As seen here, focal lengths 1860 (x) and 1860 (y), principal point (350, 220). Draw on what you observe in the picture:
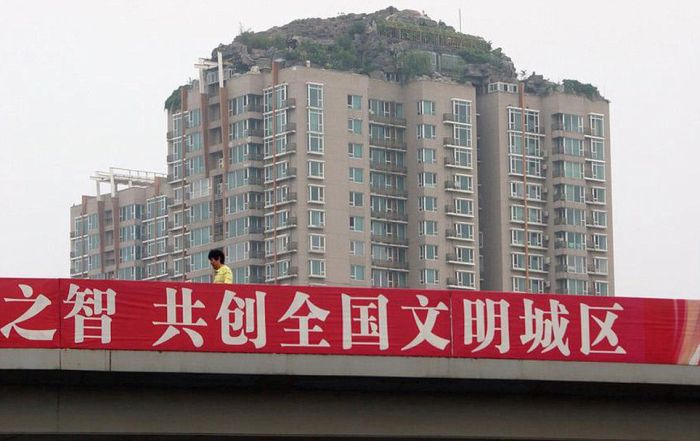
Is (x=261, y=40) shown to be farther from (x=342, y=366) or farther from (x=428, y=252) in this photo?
(x=342, y=366)

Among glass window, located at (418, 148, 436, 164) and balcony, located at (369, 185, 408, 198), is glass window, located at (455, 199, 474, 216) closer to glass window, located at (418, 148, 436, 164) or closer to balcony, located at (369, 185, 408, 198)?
glass window, located at (418, 148, 436, 164)

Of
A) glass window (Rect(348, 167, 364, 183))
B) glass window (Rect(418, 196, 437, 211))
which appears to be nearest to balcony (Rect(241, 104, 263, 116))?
glass window (Rect(348, 167, 364, 183))

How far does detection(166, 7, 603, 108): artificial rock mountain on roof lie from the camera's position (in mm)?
159000

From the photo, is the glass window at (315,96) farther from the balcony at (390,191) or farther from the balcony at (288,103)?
the balcony at (390,191)

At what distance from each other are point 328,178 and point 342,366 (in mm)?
125877

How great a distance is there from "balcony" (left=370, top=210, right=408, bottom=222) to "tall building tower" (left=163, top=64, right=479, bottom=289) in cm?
12

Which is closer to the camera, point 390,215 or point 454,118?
point 454,118

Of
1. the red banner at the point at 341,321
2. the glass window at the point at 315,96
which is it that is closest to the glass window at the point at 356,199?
the glass window at the point at 315,96

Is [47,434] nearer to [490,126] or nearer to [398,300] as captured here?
[398,300]

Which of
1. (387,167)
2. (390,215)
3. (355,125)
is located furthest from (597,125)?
(355,125)

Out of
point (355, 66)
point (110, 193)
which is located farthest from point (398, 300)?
point (110, 193)

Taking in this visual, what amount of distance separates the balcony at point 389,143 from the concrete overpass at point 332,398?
12925cm

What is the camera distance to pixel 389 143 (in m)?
158

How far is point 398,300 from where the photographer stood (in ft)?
86.1
